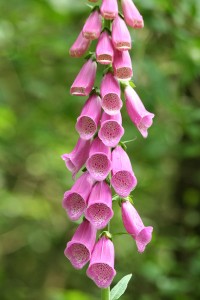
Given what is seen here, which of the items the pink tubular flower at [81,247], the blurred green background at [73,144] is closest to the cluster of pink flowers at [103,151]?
the pink tubular flower at [81,247]

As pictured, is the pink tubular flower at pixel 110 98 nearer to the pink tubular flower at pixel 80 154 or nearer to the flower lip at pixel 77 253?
the pink tubular flower at pixel 80 154

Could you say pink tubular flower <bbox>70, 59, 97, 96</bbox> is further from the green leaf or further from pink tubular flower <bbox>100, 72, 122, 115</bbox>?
the green leaf

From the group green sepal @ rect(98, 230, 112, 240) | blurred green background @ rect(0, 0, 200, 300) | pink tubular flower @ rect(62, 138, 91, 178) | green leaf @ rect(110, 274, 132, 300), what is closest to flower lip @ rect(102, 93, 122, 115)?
pink tubular flower @ rect(62, 138, 91, 178)

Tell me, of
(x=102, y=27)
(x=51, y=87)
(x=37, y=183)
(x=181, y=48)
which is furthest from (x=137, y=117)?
(x=37, y=183)

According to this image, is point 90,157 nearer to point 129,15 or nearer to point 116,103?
point 116,103

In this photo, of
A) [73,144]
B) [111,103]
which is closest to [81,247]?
[111,103]

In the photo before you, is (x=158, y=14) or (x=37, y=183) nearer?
(x=158, y=14)
